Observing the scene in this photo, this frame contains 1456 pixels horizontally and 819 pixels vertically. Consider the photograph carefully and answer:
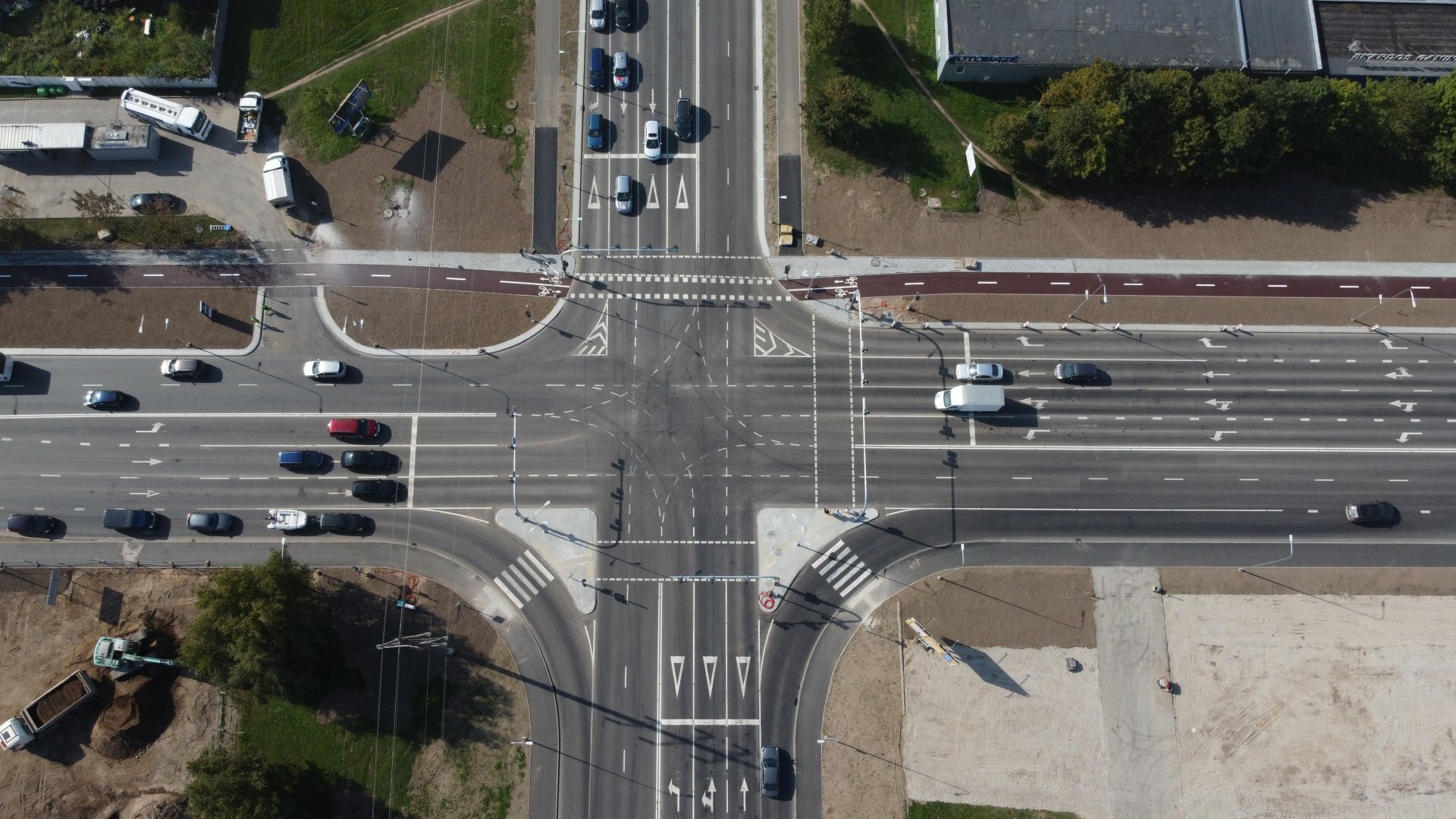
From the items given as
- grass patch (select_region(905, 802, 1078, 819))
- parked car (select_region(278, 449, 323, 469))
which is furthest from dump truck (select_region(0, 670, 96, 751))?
grass patch (select_region(905, 802, 1078, 819))

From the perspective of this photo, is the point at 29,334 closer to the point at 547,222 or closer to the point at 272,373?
the point at 272,373

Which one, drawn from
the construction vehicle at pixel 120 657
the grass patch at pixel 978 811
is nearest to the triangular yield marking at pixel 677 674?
the grass patch at pixel 978 811

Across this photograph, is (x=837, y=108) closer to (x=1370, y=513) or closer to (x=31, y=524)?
(x=1370, y=513)

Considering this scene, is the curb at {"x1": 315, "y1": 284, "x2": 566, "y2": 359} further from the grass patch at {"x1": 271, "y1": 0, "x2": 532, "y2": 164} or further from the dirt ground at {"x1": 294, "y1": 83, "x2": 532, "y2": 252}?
the grass patch at {"x1": 271, "y1": 0, "x2": 532, "y2": 164}

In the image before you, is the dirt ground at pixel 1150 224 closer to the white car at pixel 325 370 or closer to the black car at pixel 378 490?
the black car at pixel 378 490

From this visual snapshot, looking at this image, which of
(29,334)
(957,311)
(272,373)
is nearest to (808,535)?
(957,311)
